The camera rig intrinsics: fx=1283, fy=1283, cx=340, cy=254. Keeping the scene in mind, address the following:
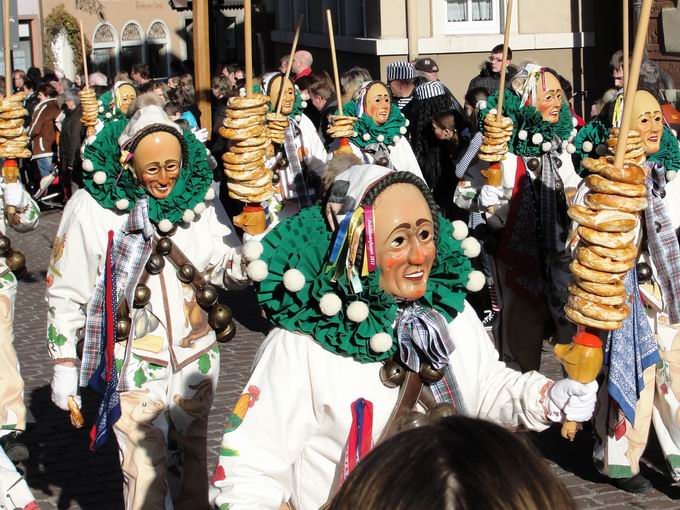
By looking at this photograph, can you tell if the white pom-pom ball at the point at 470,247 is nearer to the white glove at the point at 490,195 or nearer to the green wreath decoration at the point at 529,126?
the white glove at the point at 490,195

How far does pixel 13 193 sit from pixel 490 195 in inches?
90.3

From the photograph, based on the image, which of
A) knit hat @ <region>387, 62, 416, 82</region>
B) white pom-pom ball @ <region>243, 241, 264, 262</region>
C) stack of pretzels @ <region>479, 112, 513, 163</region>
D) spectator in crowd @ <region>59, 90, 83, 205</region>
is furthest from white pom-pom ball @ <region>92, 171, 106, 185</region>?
spectator in crowd @ <region>59, 90, 83, 205</region>

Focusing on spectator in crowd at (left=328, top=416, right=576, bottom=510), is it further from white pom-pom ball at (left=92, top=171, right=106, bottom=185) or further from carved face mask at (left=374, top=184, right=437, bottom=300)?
white pom-pom ball at (left=92, top=171, right=106, bottom=185)

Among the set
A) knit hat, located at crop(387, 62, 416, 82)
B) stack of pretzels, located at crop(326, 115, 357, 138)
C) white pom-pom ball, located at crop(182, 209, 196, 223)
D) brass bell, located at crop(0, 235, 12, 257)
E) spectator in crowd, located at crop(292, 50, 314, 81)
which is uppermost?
spectator in crowd, located at crop(292, 50, 314, 81)

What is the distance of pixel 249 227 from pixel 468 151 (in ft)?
14.0

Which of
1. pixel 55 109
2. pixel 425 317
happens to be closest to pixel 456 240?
pixel 425 317

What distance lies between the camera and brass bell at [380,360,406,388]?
335 cm

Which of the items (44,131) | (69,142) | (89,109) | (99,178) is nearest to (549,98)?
(99,178)

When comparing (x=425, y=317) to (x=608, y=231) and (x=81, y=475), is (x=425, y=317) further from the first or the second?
(x=81, y=475)

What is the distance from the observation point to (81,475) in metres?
6.15

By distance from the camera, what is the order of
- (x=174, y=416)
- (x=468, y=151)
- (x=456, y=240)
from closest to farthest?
(x=456, y=240), (x=174, y=416), (x=468, y=151)

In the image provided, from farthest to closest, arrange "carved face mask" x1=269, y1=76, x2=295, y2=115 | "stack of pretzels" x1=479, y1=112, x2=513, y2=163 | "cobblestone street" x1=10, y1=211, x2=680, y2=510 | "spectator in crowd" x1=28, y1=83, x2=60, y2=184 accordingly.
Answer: "spectator in crowd" x1=28, y1=83, x2=60, y2=184
"carved face mask" x1=269, y1=76, x2=295, y2=115
"stack of pretzels" x1=479, y1=112, x2=513, y2=163
"cobblestone street" x1=10, y1=211, x2=680, y2=510

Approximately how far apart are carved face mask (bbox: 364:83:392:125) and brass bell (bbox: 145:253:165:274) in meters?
3.69

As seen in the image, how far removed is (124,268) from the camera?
488 centimetres
